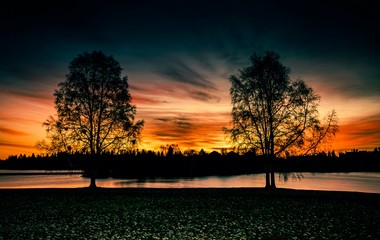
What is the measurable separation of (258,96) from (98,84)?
2175 centimetres

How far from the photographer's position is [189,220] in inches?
781

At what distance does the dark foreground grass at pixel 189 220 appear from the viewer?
15.9m

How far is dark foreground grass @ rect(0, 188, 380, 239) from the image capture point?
1594 centimetres

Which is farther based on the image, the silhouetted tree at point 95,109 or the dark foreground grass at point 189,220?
the silhouetted tree at point 95,109

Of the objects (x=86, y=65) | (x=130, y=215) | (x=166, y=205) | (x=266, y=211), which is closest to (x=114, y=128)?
(x=86, y=65)

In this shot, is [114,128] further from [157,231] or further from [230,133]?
[157,231]

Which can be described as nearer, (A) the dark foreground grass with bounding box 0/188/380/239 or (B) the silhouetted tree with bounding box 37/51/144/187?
Result: (A) the dark foreground grass with bounding box 0/188/380/239

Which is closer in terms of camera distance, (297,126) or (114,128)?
(297,126)

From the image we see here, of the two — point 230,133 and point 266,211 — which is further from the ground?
point 230,133

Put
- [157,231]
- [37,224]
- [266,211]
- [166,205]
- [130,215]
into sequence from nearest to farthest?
1. [157,231]
2. [37,224]
3. [130,215]
4. [266,211]
5. [166,205]

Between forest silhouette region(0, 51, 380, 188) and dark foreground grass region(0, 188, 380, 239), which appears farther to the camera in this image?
forest silhouette region(0, 51, 380, 188)

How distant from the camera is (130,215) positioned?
21.7 metres

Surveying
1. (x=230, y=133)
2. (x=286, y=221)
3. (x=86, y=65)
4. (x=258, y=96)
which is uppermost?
(x=86, y=65)

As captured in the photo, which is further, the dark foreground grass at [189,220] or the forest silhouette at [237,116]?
the forest silhouette at [237,116]
